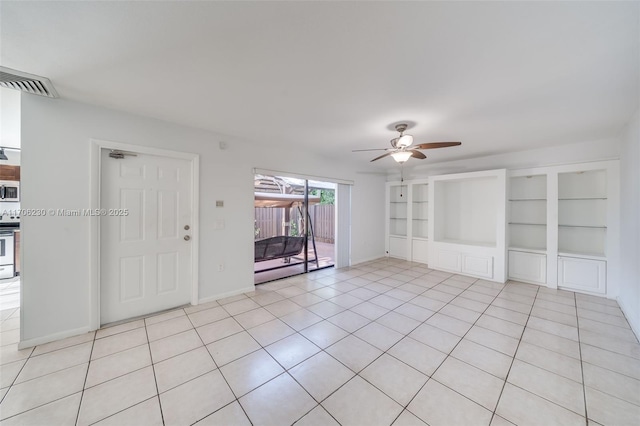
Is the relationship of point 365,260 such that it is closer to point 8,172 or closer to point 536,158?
point 536,158

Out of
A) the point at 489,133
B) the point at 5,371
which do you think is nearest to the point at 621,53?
the point at 489,133

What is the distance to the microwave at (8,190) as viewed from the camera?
4253 mm

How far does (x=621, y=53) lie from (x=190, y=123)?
4117 millimetres

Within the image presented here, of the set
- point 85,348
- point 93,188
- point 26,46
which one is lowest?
point 85,348

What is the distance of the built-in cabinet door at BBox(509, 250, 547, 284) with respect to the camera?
405 cm

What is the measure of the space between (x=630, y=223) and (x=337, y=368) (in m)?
4.03

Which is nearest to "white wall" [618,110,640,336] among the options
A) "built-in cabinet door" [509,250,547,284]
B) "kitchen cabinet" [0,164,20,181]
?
"built-in cabinet door" [509,250,547,284]

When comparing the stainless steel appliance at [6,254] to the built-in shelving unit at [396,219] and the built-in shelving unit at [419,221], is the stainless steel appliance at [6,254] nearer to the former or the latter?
the built-in shelving unit at [396,219]

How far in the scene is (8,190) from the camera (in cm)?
429

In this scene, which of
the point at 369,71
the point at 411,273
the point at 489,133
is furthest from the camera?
the point at 411,273

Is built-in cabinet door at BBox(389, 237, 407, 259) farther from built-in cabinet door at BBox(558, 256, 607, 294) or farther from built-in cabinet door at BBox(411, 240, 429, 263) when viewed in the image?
built-in cabinet door at BBox(558, 256, 607, 294)

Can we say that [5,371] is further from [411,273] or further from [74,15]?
[411,273]

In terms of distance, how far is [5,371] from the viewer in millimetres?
1874

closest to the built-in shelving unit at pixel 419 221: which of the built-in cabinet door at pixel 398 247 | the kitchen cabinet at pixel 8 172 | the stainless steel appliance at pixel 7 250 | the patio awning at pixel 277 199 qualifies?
the built-in cabinet door at pixel 398 247
